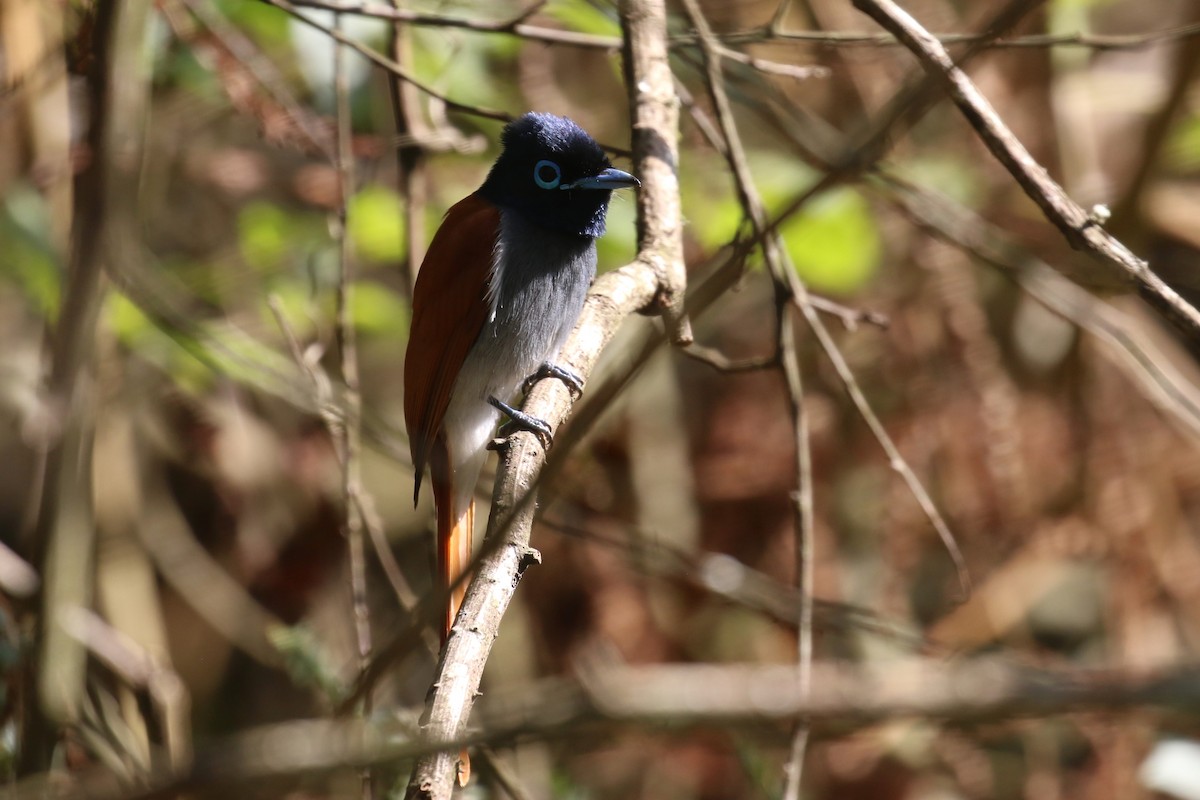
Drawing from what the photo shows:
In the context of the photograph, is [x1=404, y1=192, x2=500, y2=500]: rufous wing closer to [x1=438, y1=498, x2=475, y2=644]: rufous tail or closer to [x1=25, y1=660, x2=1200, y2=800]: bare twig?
[x1=438, y1=498, x2=475, y2=644]: rufous tail

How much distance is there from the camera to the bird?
12.6 feet

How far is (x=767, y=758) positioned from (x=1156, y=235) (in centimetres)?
317

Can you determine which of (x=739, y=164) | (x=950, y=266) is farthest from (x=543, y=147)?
(x=950, y=266)

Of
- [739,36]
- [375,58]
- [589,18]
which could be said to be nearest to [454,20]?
[375,58]

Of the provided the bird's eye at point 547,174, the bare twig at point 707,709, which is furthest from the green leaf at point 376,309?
the bare twig at point 707,709

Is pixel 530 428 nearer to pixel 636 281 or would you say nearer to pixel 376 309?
pixel 636 281

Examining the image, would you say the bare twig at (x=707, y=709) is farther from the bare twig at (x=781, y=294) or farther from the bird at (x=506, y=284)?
the bird at (x=506, y=284)

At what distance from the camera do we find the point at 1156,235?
573 centimetres

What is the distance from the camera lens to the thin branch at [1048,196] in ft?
7.19

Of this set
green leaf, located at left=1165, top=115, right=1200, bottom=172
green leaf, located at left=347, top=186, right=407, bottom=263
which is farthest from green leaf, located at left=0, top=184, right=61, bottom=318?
green leaf, located at left=1165, top=115, right=1200, bottom=172

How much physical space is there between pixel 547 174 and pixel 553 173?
0.08 ft

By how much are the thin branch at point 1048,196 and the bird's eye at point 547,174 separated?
1.49 m

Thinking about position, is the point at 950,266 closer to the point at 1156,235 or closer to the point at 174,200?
the point at 1156,235

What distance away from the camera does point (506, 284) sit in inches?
154
